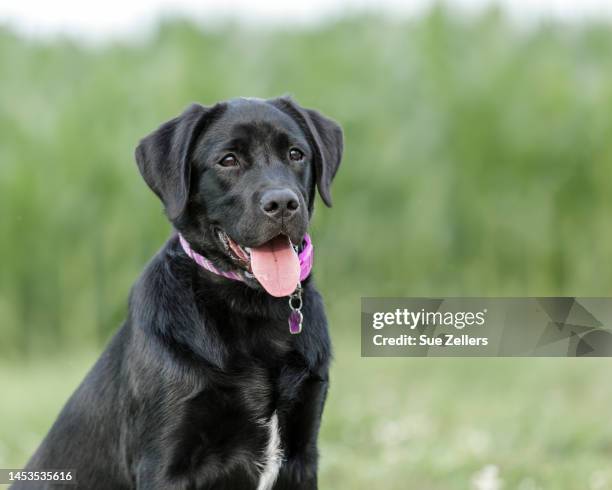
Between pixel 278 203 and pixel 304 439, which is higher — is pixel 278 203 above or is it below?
above

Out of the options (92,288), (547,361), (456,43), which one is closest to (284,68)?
(456,43)

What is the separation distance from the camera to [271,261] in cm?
332

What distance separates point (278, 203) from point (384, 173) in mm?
7265

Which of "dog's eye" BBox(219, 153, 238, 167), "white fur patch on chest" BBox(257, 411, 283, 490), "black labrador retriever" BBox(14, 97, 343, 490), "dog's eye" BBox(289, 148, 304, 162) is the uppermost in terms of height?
"dog's eye" BBox(289, 148, 304, 162)

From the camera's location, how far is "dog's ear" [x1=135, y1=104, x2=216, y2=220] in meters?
3.35

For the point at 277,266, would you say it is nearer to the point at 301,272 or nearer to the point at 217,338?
the point at 301,272

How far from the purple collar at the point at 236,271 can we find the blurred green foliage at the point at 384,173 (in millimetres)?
6089

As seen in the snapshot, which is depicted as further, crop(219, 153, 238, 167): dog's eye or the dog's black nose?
crop(219, 153, 238, 167): dog's eye

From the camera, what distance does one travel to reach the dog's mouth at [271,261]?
10.7ft

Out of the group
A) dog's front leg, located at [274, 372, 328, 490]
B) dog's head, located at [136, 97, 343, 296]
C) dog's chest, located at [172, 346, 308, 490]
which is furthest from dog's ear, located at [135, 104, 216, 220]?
dog's front leg, located at [274, 372, 328, 490]

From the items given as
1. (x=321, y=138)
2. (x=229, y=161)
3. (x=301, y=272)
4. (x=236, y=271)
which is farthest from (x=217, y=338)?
(x=321, y=138)

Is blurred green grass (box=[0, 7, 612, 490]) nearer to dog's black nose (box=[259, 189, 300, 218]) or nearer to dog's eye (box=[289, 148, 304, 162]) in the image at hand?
dog's eye (box=[289, 148, 304, 162])

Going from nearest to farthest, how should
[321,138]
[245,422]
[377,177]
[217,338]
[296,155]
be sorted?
[245,422] → [217,338] → [296,155] → [321,138] → [377,177]

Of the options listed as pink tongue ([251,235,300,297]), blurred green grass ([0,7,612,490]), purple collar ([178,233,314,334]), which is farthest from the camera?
blurred green grass ([0,7,612,490])
